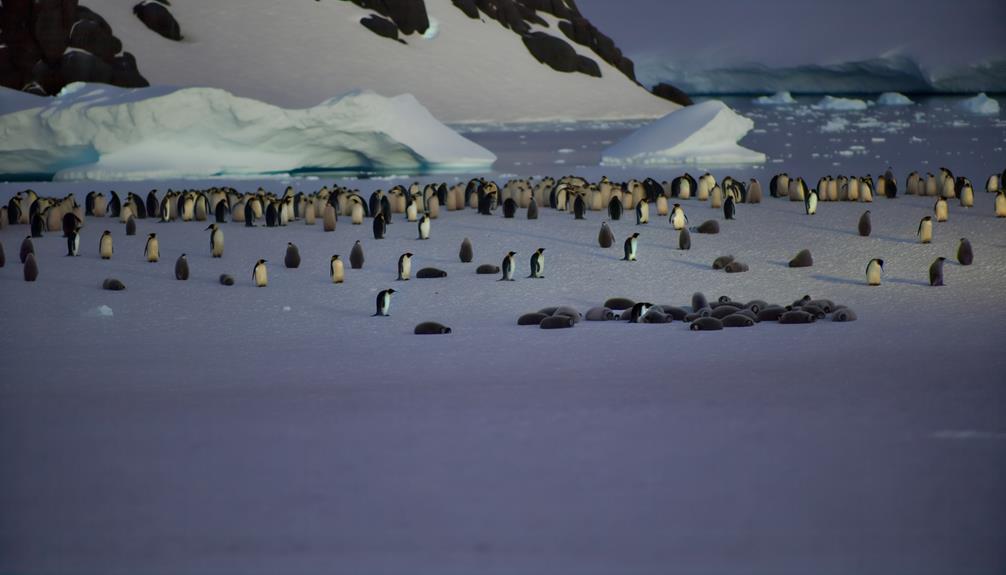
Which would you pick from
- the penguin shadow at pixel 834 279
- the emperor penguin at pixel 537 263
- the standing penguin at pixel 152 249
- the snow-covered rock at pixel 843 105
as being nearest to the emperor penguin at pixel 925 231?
the penguin shadow at pixel 834 279

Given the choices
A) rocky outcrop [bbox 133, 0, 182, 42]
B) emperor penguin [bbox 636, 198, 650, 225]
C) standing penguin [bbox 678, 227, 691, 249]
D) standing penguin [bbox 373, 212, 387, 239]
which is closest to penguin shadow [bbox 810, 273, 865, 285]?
standing penguin [bbox 678, 227, 691, 249]

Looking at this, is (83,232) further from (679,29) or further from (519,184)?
(679,29)

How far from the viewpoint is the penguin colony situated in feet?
34.1

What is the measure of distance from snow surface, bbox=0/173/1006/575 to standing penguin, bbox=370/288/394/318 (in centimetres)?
12

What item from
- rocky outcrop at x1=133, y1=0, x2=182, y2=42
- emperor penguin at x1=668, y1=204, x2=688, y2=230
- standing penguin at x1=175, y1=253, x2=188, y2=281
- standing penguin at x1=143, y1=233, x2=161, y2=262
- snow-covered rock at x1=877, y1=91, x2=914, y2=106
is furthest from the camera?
rocky outcrop at x1=133, y1=0, x2=182, y2=42

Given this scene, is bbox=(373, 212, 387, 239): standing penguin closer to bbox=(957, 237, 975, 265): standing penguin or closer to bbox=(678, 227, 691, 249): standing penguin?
bbox=(678, 227, 691, 249): standing penguin

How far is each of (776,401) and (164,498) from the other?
279cm

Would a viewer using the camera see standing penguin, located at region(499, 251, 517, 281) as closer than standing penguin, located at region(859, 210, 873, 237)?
Yes

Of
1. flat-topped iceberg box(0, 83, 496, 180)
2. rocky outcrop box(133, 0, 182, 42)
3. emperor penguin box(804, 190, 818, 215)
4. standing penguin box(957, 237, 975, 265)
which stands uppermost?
rocky outcrop box(133, 0, 182, 42)

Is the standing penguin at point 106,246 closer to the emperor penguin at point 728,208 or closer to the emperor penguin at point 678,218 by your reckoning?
the emperor penguin at point 678,218

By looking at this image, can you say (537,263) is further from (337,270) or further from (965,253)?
(965,253)

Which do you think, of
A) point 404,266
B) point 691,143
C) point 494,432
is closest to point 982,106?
point 691,143

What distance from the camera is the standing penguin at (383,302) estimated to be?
28.2 feet

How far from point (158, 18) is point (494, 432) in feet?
183
